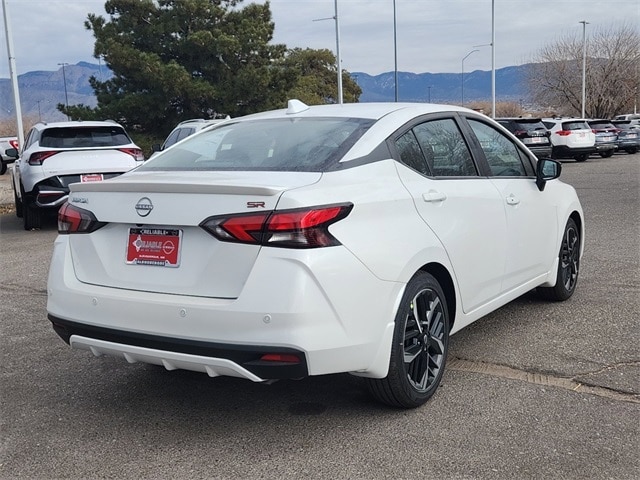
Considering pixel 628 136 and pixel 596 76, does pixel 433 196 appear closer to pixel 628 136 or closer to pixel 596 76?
pixel 628 136

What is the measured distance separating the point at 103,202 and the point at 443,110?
222 centimetres

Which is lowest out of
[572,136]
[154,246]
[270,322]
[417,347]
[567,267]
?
[572,136]

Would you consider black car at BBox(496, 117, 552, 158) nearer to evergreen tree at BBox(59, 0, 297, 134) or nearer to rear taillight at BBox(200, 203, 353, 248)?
evergreen tree at BBox(59, 0, 297, 134)

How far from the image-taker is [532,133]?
23281 millimetres

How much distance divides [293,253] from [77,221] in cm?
130

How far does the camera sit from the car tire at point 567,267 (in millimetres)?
5562

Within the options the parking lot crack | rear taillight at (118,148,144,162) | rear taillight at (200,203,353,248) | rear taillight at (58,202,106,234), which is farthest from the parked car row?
rear taillight at (200,203,353,248)

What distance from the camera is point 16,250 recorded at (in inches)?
367

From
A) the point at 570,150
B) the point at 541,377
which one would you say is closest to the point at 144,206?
the point at 541,377

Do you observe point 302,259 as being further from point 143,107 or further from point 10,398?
point 143,107

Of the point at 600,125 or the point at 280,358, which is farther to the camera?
the point at 600,125

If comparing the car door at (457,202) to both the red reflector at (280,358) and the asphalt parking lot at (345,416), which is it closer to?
the asphalt parking lot at (345,416)

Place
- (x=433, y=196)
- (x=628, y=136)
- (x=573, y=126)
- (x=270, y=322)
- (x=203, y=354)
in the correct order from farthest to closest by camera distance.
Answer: (x=628, y=136) < (x=573, y=126) < (x=433, y=196) < (x=203, y=354) < (x=270, y=322)

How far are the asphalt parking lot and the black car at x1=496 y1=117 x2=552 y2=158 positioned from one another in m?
18.7
